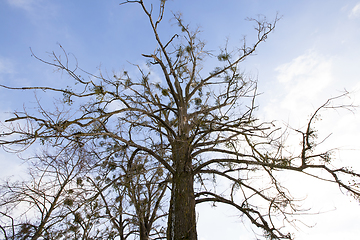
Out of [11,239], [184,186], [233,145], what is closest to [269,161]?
[233,145]

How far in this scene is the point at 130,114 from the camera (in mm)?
4688

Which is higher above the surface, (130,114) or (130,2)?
(130,2)

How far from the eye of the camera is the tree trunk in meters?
3.36

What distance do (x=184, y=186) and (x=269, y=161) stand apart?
1.60m

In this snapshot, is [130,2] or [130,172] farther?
[130,2]

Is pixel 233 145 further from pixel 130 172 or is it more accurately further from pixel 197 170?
pixel 130 172

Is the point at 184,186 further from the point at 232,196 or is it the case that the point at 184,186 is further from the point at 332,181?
the point at 332,181

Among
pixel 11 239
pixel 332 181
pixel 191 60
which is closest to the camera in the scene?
pixel 332 181

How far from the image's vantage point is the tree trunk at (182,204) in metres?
3.36

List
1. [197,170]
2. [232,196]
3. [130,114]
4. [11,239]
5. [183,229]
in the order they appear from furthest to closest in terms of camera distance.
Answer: [11,239] → [130,114] → [232,196] → [197,170] → [183,229]

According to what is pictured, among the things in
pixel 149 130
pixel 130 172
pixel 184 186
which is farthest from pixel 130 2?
pixel 184 186

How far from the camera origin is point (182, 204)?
11.7 ft

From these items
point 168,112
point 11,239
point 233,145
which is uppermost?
point 168,112

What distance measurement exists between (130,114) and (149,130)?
61 centimetres
